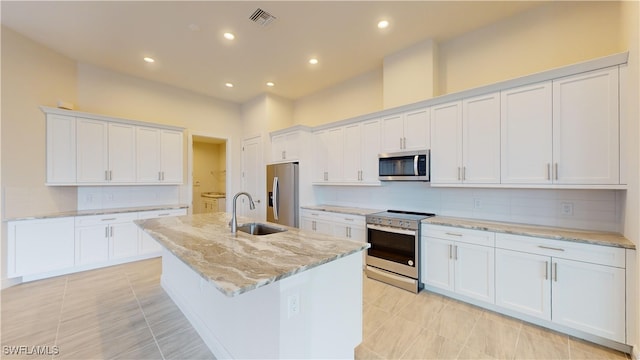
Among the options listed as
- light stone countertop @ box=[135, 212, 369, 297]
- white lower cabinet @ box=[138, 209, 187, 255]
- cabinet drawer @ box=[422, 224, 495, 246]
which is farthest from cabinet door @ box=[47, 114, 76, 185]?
cabinet drawer @ box=[422, 224, 495, 246]

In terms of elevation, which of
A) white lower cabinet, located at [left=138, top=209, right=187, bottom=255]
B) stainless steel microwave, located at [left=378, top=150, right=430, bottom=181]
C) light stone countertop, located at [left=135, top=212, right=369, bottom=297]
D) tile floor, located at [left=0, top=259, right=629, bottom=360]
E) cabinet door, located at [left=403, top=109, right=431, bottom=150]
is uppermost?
cabinet door, located at [left=403, top=109, right=431, bottom=150]

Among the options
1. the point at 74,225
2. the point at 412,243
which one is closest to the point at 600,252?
the point at 412,243

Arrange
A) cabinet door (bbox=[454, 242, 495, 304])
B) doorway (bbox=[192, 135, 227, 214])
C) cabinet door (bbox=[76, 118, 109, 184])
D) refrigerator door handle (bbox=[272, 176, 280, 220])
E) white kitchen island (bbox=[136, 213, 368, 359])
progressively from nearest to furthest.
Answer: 1. white kitchen island (bbox=[136, 213, 368, 359])
2. cabinet door (bbox=[454, 242, 495, 304])
3. cabinet door (bbox=[76, 118, 109, 184])
4. refrigerator door handle (bbox=[272, 176, 280, 220])
5. doorway (bbox=[192, 135, 227, 214])

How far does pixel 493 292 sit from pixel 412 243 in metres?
0.86

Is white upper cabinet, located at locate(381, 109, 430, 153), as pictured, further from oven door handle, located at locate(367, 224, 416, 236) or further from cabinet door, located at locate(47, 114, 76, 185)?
cabinet door, located at locate(47, 114, 76, 185)

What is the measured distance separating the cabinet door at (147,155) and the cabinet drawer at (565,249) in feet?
16.7

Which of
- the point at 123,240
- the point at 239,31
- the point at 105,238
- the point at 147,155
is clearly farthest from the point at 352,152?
the point at 105,238

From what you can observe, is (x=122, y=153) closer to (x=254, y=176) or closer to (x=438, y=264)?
(x=254, y=176)

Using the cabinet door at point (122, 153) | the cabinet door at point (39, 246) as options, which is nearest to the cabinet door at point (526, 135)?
the cabinet door at point (122, 153)

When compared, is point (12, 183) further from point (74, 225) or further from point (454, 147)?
point (454, 147)

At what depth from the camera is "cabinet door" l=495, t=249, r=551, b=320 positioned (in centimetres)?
214

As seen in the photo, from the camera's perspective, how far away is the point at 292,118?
5.59 m

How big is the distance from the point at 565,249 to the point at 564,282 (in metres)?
0.28

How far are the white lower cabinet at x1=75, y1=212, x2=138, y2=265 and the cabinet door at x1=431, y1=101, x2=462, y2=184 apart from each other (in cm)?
457
